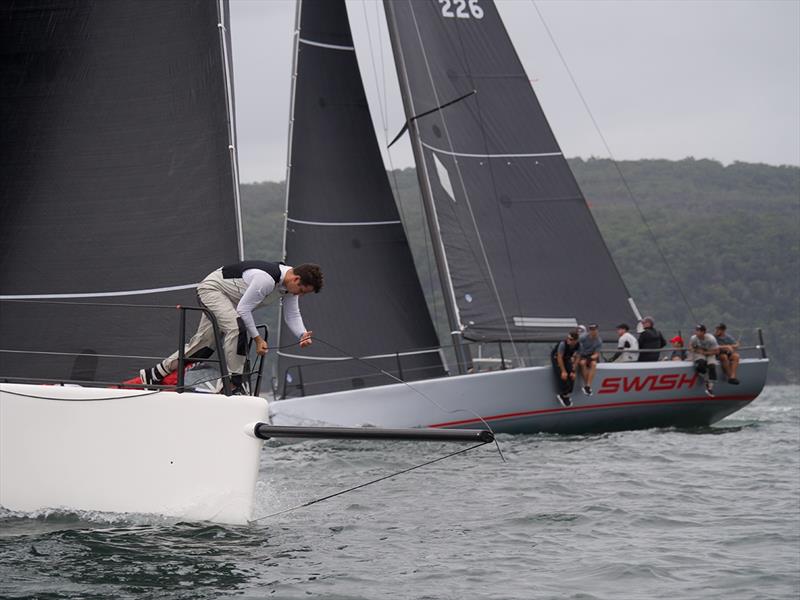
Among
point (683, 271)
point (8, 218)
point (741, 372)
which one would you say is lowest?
point (741, 372)

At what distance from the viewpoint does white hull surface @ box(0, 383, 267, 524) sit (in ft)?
21.7

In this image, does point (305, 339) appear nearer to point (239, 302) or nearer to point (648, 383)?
point (239, 302)

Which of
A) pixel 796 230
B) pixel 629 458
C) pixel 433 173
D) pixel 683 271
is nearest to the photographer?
pixel 629 458

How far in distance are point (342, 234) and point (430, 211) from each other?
4.11 ft

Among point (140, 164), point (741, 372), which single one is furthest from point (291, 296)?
point (741, 372)

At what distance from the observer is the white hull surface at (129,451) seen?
6.63m

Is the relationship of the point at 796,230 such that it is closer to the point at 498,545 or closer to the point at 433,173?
the point at 433,173

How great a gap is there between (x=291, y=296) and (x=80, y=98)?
119 inches

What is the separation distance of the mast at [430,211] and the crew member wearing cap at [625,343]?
216 centimetres

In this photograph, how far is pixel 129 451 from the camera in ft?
22.1

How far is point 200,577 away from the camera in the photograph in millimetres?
5727

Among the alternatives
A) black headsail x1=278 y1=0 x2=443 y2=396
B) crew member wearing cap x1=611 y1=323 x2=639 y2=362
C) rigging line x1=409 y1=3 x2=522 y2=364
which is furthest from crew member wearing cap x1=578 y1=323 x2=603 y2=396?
black headsail x1=278 y1=0 x2=443 y2=396

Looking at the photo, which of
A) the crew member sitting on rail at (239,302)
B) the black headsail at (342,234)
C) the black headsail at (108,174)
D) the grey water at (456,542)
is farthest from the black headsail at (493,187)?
the crew member sitting on rail at (239,302)

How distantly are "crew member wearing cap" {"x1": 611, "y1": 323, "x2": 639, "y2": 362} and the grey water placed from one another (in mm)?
5839
